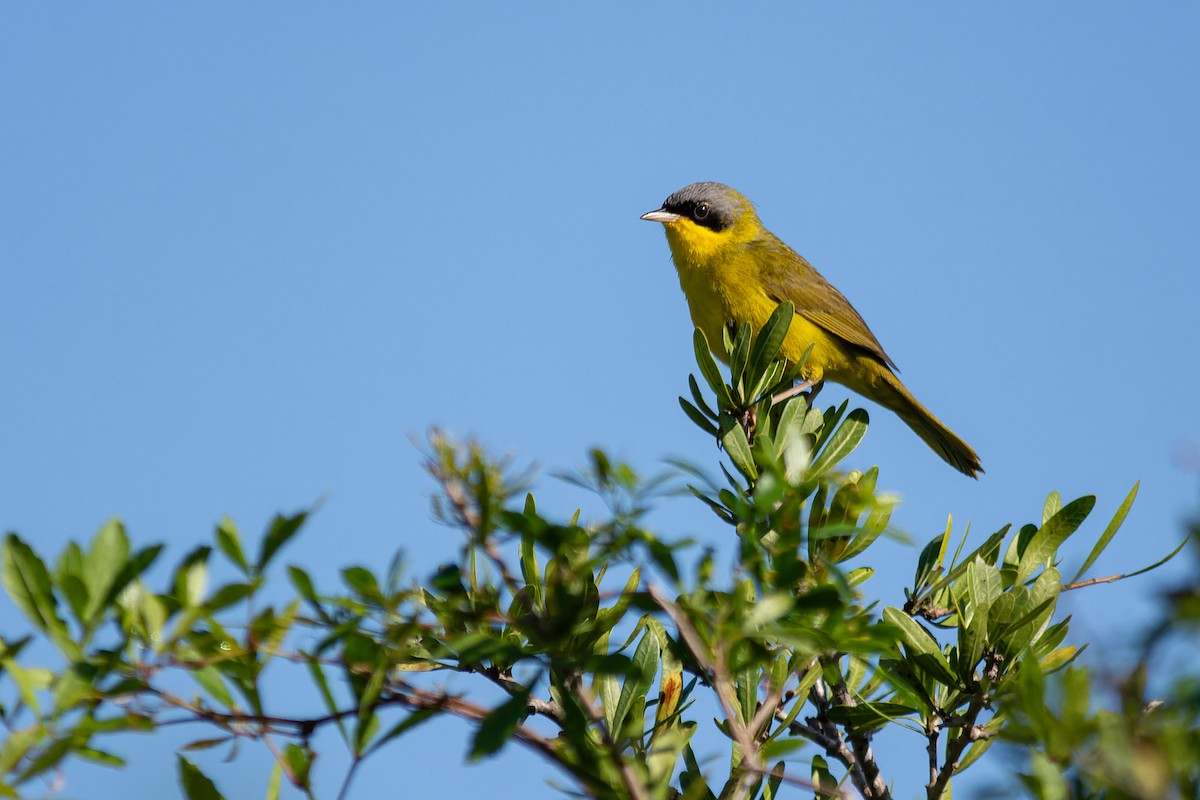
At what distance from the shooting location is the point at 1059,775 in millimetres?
1391

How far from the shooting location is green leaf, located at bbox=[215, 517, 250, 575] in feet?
4.78

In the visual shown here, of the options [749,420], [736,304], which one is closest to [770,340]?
[749,420]

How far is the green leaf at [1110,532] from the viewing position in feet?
8.86

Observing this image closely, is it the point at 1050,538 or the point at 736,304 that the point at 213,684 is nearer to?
the point at 1050,538

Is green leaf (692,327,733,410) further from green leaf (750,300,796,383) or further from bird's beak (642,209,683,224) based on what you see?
bird's beak (642,209,683,224)

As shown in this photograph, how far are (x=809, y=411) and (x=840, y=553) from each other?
0.36 meters

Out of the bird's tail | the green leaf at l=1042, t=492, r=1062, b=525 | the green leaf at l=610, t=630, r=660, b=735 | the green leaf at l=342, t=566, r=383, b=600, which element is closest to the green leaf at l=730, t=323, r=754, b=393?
the green leaf at l=1042, t=492, r=1062, b=525

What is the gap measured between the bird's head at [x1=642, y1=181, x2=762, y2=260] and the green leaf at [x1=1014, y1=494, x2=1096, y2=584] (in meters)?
4.85

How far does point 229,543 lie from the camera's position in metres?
1.46

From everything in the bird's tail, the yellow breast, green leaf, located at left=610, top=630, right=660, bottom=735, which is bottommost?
green leaf, located at left=610, top=630, right=660, bottom=735

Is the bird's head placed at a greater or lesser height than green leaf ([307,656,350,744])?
greater

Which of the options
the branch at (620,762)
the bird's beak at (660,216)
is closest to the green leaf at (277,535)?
the branch at (620,762)

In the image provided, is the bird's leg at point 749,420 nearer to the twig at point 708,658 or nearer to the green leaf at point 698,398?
the green leaf at point 698,398

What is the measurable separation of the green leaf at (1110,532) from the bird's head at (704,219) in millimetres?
4924
